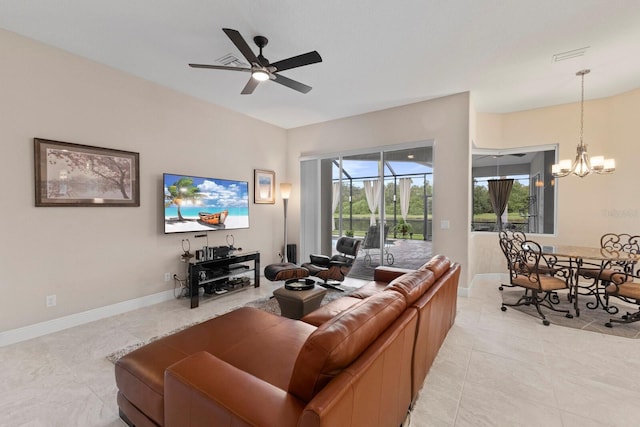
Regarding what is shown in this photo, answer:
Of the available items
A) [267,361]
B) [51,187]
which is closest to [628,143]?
[267,361]

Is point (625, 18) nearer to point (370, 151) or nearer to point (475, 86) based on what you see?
point (475, 86)

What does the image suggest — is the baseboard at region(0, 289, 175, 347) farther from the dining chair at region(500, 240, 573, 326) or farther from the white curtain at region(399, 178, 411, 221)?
the dining chair at region(500, 240, 573, 326)

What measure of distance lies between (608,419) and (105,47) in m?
5.49

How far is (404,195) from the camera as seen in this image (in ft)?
16.7

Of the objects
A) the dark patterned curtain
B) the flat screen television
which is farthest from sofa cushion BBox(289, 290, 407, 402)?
the dark patterned curtain

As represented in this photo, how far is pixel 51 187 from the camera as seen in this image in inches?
120

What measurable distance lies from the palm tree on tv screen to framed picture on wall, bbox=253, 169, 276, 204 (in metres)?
1.35

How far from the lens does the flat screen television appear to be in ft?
13.3

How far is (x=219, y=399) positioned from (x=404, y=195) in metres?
4.55

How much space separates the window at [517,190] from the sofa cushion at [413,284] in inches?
158

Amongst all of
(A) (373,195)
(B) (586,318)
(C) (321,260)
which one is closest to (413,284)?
(C) (321,260)

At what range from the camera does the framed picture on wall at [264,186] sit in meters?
5.50

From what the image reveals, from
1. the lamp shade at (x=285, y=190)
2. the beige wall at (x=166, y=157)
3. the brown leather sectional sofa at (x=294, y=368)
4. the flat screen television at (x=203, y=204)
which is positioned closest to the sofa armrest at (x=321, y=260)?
the beige wall at (x=166, y=157)

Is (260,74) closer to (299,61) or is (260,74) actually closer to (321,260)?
(299,61)
